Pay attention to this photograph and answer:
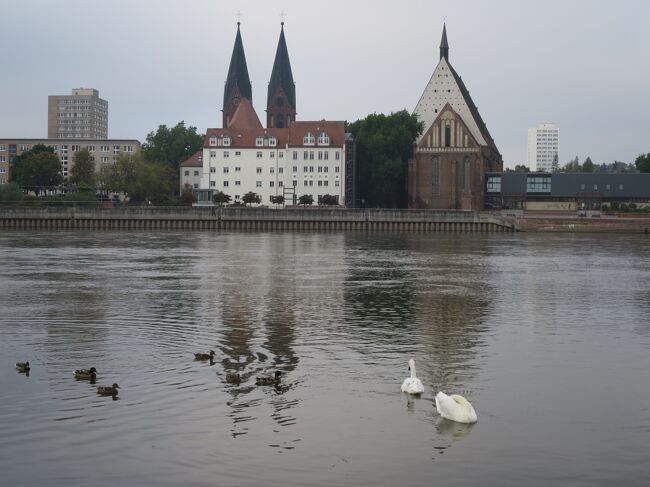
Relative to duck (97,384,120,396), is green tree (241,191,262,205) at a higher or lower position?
higher

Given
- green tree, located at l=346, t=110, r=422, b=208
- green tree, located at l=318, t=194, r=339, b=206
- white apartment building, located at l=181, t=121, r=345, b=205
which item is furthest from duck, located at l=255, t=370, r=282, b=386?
green tree, located at l=346, t=110, r=422, b=208

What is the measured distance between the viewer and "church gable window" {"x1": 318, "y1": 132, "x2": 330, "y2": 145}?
144 metres

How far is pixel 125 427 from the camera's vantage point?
1719cm

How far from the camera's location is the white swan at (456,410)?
697 inches

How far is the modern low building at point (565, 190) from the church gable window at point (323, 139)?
1239 inches

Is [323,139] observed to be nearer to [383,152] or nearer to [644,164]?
[383,152]

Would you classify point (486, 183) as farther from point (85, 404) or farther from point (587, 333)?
point (85, 404)

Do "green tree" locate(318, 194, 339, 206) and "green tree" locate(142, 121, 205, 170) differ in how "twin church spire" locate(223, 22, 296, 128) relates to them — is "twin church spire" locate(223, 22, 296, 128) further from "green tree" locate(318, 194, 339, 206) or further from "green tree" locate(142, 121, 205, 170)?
Answer: "green tree" locate(318, 194, 339, 206)

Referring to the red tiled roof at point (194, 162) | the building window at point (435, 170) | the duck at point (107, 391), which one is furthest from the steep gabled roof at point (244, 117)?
the duck at point (107, 391)

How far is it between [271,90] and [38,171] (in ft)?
150

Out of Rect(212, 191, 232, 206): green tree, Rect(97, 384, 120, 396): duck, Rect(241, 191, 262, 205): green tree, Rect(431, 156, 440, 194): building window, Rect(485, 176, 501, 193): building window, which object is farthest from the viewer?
Rect(485, 176, 501, 193): building window

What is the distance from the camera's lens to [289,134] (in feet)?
Answer: 483

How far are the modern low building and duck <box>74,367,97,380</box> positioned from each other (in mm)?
136817

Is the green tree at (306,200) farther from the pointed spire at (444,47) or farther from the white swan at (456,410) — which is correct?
the white swan at (456,410)
